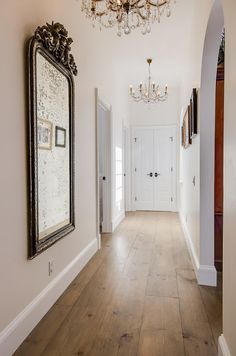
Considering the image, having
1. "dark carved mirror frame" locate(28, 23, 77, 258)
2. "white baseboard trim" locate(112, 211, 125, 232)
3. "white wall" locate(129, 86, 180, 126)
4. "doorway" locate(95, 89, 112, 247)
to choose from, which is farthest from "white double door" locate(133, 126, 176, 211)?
"dark carved mirror frame" locate(28, 23, 77, 258)

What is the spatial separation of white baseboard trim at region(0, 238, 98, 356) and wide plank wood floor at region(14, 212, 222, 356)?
0.05m

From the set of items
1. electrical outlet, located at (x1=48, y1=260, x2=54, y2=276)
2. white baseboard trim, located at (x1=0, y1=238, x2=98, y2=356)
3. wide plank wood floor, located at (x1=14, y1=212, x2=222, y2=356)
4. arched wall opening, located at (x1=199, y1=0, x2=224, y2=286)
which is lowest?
wide plank wood floor, located at (x1=14, y1=212, x2=222, y2=356)

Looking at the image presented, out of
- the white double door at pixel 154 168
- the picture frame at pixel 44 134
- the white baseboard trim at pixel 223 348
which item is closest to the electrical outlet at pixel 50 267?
the picture frame at pixel 44 134

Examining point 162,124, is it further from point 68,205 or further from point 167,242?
point 68,205

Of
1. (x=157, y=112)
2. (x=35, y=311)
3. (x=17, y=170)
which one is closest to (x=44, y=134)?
(x=17, y=170)

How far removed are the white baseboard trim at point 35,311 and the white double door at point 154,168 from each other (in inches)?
173

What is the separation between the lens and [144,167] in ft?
24.1

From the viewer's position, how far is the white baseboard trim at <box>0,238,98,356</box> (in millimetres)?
1692

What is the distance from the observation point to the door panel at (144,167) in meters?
7.29

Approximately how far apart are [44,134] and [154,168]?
5.29m

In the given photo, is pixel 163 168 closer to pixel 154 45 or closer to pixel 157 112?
pixel 157 112

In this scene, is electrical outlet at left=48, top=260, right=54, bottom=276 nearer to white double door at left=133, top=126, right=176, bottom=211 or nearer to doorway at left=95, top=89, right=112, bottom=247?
doorway at left=95, top=89, right=112, bottom=247

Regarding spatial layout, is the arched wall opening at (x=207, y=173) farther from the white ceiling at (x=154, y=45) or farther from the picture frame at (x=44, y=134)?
the picture frame at (x=44, y=134)

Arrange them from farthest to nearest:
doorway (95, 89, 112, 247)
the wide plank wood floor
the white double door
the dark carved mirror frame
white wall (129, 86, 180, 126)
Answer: the white double door → white wall (129, 86, 180, 126) → doorway (95, 89, 112, 247) → the dark carved mirror frame → the wide plank wood floor
